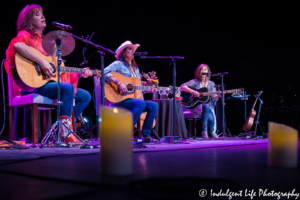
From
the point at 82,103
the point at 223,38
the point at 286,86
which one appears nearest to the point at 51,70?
the point at 82,103

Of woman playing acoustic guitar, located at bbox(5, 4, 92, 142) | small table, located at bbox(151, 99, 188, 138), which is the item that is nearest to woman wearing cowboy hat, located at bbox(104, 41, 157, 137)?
small table, located at bbox(151, 99, 188, 138)

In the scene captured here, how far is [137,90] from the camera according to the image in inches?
167

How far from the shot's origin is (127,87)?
13.9 feet

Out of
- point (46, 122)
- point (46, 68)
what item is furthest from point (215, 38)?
point (46, 68)

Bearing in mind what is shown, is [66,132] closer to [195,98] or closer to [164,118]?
[164,118]

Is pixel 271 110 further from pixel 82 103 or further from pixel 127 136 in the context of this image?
pixel 127 136

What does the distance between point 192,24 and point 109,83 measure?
3743 millimetres

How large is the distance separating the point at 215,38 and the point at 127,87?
157 inches

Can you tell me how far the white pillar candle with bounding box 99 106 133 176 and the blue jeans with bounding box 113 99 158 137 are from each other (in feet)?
9.38

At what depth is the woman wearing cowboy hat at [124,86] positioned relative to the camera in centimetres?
398

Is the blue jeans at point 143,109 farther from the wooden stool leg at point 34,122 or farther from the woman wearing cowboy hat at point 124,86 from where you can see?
the wooden stool leg at point 34,122

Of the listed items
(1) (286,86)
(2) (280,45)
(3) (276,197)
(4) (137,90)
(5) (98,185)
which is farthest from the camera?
(2) (280,45)

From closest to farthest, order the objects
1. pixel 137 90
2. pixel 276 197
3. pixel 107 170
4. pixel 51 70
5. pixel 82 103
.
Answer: pixel 276 197
pixel 107 170
pixel 51 70
pixel 82 103
pixel 137 90

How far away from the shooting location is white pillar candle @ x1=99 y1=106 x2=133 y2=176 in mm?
1056
